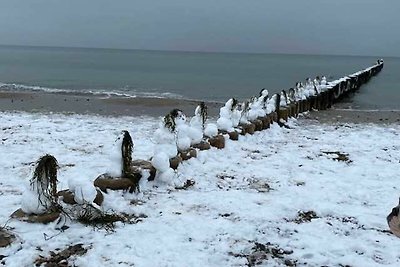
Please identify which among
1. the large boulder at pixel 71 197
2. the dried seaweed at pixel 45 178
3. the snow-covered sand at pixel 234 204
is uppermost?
the dried seaweed at pixel 45 178

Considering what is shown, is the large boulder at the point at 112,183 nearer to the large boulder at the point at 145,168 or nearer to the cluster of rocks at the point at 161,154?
the cluster of rocks at the point at 161,154

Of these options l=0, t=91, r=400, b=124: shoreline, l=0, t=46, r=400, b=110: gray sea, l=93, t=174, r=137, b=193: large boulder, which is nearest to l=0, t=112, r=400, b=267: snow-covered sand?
l=93, t=174, r=137, b=193: large boulder

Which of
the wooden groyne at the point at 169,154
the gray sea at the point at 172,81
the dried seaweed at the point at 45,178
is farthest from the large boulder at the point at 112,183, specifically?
the gray sea at the point at 172,81

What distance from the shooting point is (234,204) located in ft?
20.1

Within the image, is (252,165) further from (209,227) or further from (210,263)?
(210,263)

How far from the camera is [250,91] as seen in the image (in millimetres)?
35188

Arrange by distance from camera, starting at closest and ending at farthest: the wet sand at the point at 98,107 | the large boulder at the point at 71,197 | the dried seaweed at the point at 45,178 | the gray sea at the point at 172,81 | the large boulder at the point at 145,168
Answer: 1. the dried seaweed at the point at 45,178
2. the large boulder at the point at 71,197
3. the large boulder at the point at 145,168
4. the wet sand at the point at 98,107
5. the gray sea at the point at 172,81

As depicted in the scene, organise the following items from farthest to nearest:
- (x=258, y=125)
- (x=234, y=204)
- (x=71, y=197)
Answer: (x=258, y=125) < (x=234, y=204) < (x=71, y=197)

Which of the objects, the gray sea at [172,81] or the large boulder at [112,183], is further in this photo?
the gray sea at [172,81]

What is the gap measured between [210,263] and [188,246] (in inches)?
15.9

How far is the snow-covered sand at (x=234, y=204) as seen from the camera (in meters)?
4.65

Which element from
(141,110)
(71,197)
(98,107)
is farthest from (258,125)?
(98,107)

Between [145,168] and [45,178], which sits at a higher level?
[45,178]

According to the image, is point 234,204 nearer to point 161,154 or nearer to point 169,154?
point 161,154
